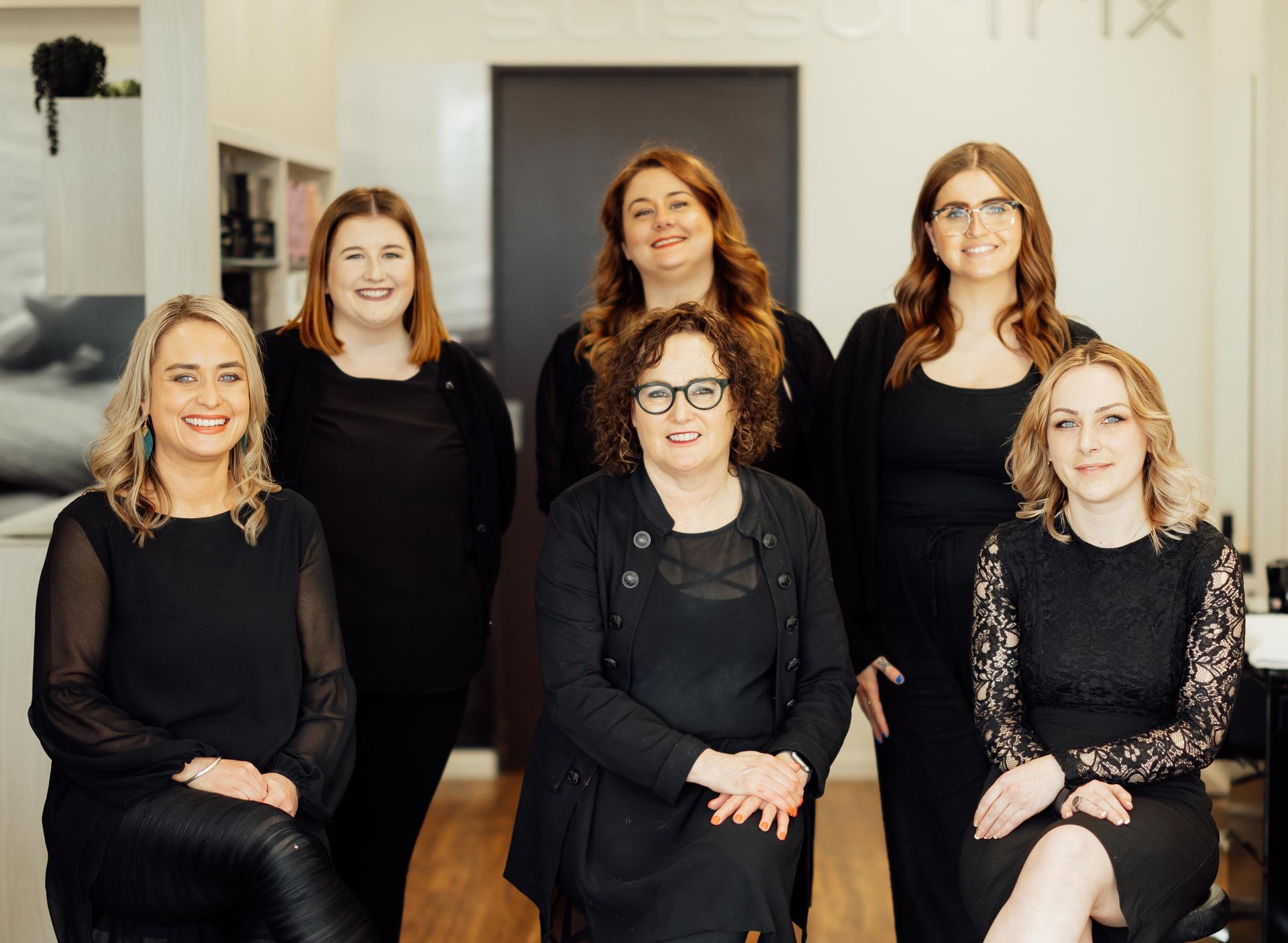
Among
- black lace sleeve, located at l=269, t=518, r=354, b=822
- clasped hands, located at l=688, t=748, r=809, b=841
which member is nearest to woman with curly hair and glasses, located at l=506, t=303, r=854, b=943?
clasped hands, located at l=688, t=748, r=809, b=841

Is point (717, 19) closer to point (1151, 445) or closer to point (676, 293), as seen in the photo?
point (676, 293)

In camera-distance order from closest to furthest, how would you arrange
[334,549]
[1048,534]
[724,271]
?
[1048,534], [334,549], [724,271]

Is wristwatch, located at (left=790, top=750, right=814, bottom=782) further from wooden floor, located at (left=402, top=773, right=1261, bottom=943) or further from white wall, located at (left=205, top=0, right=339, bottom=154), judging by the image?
white wall, located at (left=205, top=0, right=339, bottom=154)

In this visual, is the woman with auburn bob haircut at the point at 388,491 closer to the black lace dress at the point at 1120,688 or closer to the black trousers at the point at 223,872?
the black trousers at the point at 223,872

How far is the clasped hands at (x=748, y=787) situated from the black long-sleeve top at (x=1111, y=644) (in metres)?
0.39

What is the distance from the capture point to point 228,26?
329 cm

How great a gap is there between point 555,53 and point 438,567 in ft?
8.12

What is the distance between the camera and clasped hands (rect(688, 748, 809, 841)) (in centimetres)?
226

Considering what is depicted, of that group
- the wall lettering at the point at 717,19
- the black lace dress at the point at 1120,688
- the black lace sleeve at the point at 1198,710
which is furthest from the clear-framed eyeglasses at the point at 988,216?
the wall lettering at the point at 717,19

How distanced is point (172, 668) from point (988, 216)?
1798 millimetres

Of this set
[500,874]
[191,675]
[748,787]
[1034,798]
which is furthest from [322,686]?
[500,874]

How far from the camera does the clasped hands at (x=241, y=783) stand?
227 cm

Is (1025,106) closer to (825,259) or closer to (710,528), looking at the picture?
(825,259)

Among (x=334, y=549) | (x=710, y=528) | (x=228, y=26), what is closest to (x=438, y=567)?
(x=334, y=549)
